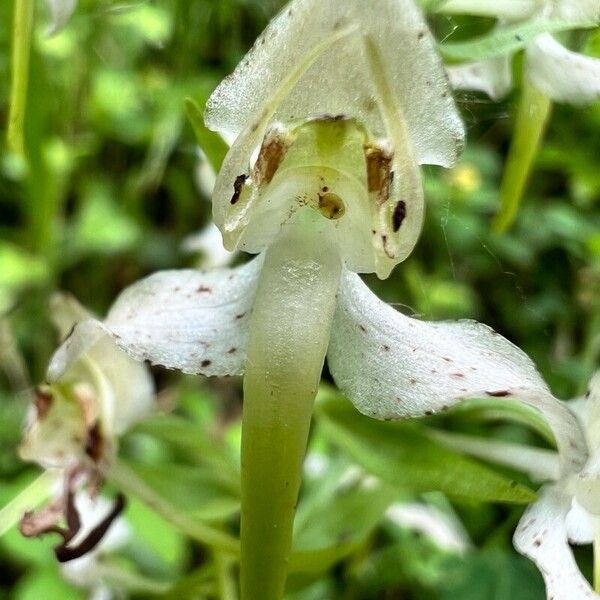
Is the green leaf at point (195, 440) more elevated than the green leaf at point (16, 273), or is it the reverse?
the green leaf at point (195, 440)

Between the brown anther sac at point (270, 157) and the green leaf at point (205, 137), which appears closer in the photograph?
the brown anther sac at point (270, 157)

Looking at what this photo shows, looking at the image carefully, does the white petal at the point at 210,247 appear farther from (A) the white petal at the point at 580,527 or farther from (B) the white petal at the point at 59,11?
(A) the white petal at the point at 580,527

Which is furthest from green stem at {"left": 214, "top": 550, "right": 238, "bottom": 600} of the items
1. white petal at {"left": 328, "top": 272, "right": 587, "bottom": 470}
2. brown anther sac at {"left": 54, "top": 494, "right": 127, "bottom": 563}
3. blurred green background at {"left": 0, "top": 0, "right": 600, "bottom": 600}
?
white petal at {"left": 328, "top": 272, "right": 587, "bottom": 470}

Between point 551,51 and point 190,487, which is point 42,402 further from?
point 551,51

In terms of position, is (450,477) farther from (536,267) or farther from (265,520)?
(536,267)

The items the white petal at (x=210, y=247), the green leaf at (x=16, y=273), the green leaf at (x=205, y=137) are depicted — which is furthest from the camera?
the green leaf at (x=16, y=273)

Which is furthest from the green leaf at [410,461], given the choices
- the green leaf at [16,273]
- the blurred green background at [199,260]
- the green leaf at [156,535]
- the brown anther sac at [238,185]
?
the green leaf at [16,273]
